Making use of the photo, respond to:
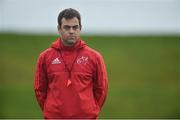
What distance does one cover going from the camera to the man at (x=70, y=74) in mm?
7223

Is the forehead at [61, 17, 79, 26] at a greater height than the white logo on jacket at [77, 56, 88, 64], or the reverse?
the forehead at [61, 17, 79, 26]

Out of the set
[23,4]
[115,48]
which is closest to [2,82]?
[23,4]

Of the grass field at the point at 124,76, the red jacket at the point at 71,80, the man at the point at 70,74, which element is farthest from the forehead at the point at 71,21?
the grass field at the point at 124,76

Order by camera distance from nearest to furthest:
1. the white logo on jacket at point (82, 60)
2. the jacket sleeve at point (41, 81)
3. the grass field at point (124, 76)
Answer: the white logo on jacket at point (82, 60), the jacket sleeve at point (41, 81), the grass field at point (124, 76)

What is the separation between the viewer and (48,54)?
24.5ft

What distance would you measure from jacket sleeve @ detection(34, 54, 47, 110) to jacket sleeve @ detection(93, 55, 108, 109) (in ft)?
1.68

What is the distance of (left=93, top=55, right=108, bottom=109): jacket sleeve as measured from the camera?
291 inches

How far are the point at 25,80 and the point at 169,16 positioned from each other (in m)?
3.43

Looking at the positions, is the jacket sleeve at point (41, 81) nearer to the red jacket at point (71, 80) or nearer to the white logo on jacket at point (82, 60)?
the red jacket at point (71, 80)

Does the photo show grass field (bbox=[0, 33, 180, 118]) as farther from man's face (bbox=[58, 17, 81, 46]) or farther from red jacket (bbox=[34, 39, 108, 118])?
man's face (bbox=[58, 17, 81, 46])

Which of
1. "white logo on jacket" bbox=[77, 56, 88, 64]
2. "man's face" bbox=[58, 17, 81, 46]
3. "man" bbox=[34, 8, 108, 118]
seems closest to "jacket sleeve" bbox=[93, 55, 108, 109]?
"man" bbox=[34, 8, 108, 118]

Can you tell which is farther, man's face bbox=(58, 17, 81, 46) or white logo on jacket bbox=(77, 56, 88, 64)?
white logo on jacket bbox=(77, 56, 88, 64)

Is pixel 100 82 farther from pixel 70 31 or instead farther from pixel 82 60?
pixel 70 31

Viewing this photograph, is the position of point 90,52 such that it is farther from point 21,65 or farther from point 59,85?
point 21,65
